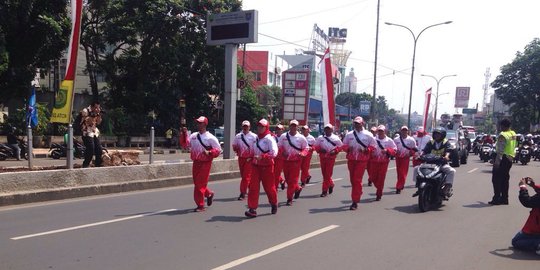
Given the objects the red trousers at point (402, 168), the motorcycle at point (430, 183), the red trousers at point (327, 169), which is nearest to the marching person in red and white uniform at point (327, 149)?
the red trousers at point (327, 169)

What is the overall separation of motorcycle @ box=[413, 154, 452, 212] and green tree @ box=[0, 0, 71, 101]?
17.3 metres

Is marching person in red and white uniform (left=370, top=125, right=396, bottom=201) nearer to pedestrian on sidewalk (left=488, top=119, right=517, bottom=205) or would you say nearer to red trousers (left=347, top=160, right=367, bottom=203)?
red trousers (left=347, top=160, right=367, bottom=203)

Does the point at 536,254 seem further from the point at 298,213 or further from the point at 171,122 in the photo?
the point at 171,122

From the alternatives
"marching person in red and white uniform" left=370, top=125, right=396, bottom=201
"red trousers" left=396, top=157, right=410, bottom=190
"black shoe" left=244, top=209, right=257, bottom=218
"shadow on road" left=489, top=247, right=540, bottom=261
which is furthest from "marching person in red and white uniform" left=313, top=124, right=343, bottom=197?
"shadow on road" left=489, top=247, right=540, bottom=261

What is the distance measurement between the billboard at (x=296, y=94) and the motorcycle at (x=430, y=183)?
2076 centimetres

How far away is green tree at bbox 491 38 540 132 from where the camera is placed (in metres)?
54.3

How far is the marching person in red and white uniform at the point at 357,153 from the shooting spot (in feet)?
31.7

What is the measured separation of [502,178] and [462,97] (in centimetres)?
7443

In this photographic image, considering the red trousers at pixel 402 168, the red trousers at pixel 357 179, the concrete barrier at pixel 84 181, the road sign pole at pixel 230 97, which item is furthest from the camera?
the road sign pole at pixel 230 97

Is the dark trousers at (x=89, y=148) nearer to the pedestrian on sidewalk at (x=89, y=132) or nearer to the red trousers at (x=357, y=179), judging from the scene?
the pedestrian on sidewalk at (x=89, y=132)

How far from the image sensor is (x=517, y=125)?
63.1m

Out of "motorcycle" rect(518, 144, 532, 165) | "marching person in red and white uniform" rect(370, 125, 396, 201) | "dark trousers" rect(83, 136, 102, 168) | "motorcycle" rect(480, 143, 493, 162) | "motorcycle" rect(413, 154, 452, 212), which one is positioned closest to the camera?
"motorcycle" rect(413, 154, 452, 212)

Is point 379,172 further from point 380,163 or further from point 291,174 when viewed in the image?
point 291,174

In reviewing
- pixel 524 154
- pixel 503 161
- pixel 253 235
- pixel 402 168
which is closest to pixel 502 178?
pixel 503 161
